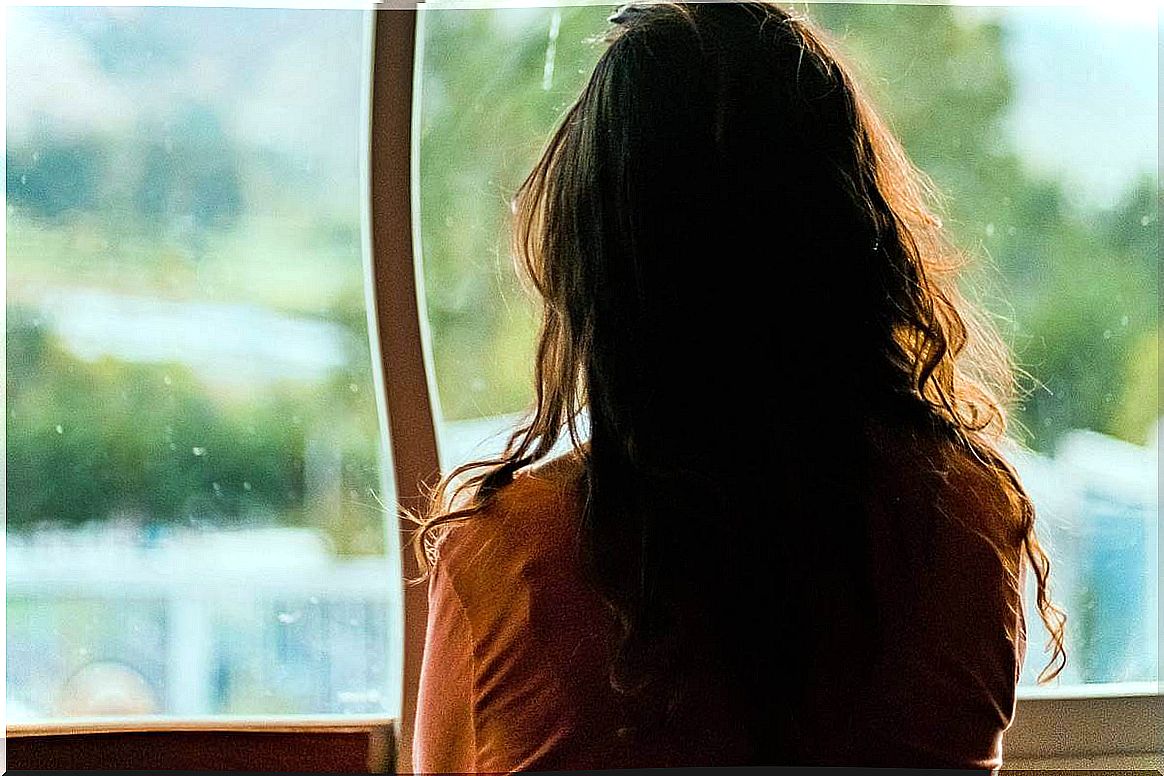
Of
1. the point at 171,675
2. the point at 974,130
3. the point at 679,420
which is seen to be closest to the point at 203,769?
the point at 171,675

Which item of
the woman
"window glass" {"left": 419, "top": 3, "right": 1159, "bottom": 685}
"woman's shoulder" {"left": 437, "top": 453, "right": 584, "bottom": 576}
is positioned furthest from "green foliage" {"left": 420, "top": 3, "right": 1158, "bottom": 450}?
"woman's shoulder" {"left": 437, "top": 453, "right": 584, "bottom": 576}

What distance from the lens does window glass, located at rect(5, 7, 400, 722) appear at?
1.67 m

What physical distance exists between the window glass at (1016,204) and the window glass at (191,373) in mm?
171

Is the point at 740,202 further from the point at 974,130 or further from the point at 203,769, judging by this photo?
the point at 203,769

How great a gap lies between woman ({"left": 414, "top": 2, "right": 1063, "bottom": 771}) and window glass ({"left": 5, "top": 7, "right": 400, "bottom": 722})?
78 cm

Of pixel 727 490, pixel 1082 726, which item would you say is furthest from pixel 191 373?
pixel 1082 726

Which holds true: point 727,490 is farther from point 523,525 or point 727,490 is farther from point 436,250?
point 436,250

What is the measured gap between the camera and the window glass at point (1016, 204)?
1.68 m

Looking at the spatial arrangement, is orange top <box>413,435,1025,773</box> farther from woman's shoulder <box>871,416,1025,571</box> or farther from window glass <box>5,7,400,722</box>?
window glass <box>5,7,400,722</box>

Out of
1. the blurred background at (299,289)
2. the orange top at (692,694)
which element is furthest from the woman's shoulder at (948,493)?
the blurred background at (299,289)

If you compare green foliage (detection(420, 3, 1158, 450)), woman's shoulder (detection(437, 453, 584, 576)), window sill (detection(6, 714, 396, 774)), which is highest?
green foliage (detection(420, 3, 1158, 450))

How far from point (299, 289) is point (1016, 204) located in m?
1.20

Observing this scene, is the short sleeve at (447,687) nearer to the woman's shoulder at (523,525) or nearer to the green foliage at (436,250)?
the woman's shoulder at (523,525)

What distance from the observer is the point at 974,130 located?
1709mm
